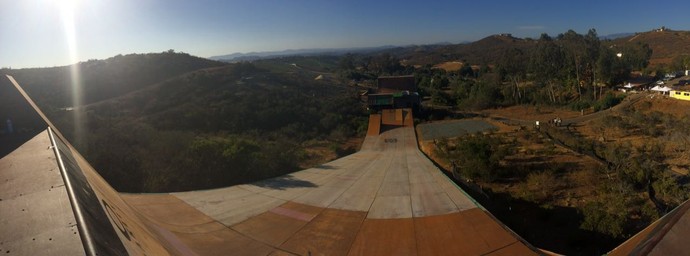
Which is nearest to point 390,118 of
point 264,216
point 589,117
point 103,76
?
point 589,117

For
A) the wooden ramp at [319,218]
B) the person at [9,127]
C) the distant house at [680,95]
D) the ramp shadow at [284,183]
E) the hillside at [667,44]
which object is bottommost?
the ramp shadow at [284,183]

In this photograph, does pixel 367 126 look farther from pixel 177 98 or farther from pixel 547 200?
pixel 177 98

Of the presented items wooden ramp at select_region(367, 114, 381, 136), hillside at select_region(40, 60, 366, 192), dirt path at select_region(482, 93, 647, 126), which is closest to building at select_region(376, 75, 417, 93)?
hillside at select_region(40, 60, 366, 192)

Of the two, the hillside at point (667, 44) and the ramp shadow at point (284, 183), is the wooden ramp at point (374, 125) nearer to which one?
the ramp shadow at point (284, 183)

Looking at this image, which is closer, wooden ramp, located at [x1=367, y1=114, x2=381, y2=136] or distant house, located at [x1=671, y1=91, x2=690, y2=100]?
wooden ramp, located at [x1=367, y1=114, x2=381, y2=136]

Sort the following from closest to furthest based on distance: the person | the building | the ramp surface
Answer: the ramp surface, the person, the building

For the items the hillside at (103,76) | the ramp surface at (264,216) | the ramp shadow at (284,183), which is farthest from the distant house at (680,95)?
the hillside at (103,76)

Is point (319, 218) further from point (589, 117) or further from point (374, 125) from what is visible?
point (589, 117)

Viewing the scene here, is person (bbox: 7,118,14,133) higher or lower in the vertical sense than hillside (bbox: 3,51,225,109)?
lower

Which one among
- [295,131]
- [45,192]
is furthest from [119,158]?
[295,131]

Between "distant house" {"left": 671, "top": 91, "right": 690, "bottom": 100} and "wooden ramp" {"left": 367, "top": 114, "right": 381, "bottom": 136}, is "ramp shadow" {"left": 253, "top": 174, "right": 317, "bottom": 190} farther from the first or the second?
"distant house" {"left": 671, "top": 91, "right": 690, "bottom": 100}
